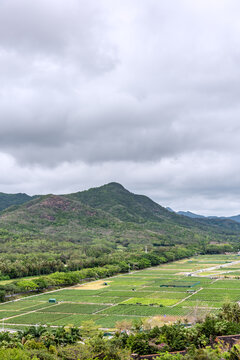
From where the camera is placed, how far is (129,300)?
74.8m

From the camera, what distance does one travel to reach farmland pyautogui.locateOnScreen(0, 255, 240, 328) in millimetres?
61094

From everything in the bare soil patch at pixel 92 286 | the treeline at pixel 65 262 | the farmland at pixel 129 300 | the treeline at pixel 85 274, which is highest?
the treeline at pixel 65 262

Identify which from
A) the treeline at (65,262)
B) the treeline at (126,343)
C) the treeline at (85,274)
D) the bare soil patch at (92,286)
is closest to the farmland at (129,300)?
the bare soil patch at (92,286)

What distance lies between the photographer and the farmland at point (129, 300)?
61094 millimetres

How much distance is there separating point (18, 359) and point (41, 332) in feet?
50.5

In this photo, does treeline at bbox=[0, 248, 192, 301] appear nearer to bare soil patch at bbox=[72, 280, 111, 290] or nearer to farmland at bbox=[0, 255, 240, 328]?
bare soil patch at bbox=[72, 280, 111, 290]

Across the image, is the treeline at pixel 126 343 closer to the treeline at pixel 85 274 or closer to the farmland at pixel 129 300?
the farmland at pixel 129 300

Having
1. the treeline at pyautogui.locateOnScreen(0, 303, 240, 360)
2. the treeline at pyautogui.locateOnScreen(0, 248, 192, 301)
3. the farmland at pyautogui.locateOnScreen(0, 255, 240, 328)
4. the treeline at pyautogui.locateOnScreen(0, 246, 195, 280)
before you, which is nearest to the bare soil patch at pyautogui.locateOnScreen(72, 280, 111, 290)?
the farmland at pyautogui.locateOnScreen(0, 255, 240, 328)

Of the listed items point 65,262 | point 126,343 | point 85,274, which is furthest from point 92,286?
point 126,343

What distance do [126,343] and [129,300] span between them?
3374cm

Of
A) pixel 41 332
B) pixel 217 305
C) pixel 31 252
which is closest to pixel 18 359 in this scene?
pixel 41 332

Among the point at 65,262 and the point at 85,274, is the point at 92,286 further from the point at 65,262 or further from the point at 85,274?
the point at 65,262

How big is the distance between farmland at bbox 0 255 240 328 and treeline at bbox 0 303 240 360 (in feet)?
33.2

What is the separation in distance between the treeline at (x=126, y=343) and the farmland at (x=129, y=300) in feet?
33.2
